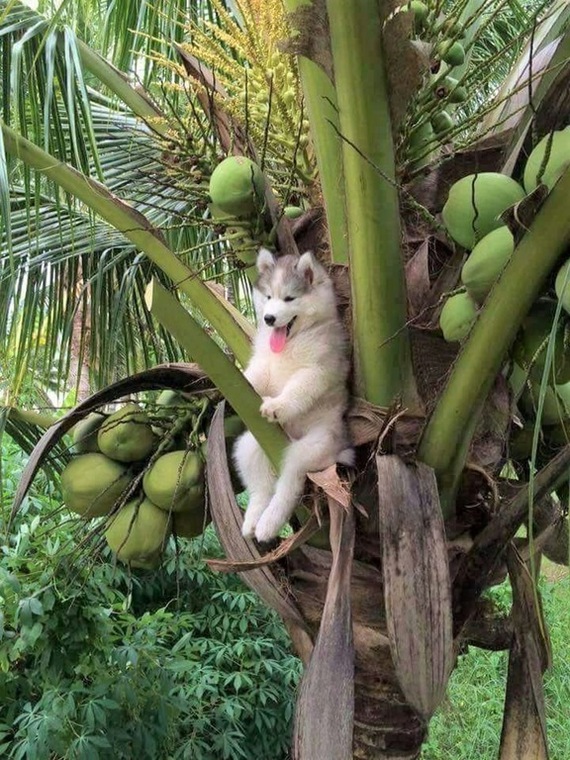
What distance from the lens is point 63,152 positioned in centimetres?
159

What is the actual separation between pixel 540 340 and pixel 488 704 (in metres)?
2.61

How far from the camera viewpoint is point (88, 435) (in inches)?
55.6

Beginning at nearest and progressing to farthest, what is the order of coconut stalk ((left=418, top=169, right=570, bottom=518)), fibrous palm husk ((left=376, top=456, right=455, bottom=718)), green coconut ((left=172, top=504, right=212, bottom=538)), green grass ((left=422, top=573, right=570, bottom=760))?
coconut stalk ((left=418, top=169, right=570, bottom=518))
fibrous palm husk ((left=376, top=456, right=455, bottom=718))
green coconut ((left=172, top=504, right=212, bottom=538))
green grass ((left=422, top=573, right=570, bottom=760))

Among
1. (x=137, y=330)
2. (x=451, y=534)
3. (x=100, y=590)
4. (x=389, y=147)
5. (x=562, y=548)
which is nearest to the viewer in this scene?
(x=389, y=147)

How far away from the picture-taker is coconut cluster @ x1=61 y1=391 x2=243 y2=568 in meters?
1.29

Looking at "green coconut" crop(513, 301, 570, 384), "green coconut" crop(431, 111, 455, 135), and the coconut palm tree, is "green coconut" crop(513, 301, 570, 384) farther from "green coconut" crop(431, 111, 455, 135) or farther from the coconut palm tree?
"green coconut" crop(431, 111, 455, 135)

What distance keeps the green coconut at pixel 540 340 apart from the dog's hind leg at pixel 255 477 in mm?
483

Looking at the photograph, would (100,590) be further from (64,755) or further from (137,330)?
(137,330)

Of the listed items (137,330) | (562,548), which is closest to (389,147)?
(562,548)

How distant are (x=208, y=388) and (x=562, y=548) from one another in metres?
0.78

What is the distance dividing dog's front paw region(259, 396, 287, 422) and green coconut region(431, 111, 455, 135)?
52 centimetres

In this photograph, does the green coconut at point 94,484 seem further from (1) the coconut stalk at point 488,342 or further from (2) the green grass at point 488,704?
(2) the green grass at point 488,704

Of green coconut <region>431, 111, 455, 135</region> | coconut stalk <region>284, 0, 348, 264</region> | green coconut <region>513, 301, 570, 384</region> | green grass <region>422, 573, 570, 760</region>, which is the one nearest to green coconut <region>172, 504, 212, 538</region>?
coconut stalk <region>284, 0, 348, 264</region>

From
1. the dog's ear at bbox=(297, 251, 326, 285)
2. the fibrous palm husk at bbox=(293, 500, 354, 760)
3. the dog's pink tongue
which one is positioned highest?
the dog's ear at bbox=(297, 251, 326, 285)
